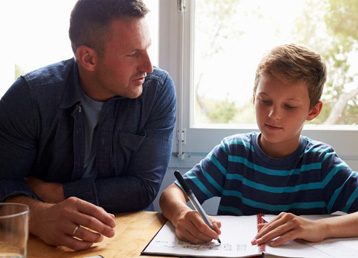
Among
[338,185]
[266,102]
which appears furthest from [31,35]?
[338,185]

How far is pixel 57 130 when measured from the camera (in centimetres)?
144

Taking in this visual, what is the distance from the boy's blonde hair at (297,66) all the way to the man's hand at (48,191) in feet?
2.06

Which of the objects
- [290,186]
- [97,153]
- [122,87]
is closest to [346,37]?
[290,186]

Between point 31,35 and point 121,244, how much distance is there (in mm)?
1227

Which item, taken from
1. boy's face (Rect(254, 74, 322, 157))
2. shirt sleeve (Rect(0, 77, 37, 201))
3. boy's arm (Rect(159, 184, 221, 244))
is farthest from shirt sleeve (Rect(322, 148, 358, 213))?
shirt sleeve (Rect(0, 77, 37, 201))

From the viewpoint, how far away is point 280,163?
4.69 ft

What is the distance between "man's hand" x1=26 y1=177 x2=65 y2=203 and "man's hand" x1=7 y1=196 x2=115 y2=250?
195mm

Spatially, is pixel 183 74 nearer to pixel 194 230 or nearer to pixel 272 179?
pixel 272 179

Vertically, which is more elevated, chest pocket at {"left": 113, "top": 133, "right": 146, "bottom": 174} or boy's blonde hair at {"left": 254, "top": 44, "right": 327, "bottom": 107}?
boy's blonde hair at {"left": 254, "top": 44, "right": 327, "bottom": 107}

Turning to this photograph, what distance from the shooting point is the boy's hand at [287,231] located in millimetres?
1066

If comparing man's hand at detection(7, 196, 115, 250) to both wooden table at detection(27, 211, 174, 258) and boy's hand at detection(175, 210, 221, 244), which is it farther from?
boy's hand at detection(175, 210, 221, 244)

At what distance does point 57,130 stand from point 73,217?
0.39 m

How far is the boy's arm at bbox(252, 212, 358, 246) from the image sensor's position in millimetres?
1069

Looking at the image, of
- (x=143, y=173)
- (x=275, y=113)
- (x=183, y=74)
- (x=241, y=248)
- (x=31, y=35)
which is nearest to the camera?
(x=241, y=248)
